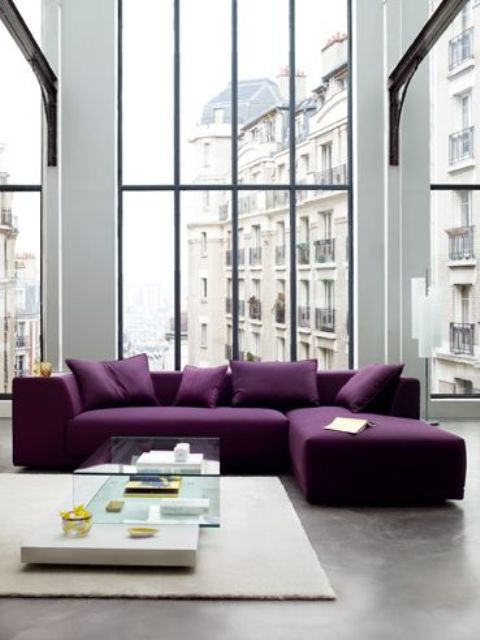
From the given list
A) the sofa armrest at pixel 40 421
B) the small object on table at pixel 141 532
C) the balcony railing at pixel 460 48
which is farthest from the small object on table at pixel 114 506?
the balcony railing at pixel 460 48

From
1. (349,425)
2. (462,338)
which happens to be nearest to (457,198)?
(462,338)

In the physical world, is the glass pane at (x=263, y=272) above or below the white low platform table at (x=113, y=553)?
above

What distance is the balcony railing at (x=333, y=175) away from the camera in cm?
857

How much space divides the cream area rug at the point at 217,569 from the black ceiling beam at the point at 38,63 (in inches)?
159

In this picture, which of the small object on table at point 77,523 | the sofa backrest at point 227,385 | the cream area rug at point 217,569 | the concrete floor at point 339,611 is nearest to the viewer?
the concrete floor at point 339,611

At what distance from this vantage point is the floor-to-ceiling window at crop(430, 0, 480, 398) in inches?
333

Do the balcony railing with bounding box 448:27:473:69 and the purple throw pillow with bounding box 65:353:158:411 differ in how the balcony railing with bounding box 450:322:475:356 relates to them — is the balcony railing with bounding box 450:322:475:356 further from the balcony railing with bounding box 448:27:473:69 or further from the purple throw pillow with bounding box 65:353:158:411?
the purple throw pillow with bounding box 65:353:158:411

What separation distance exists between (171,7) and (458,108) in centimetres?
349

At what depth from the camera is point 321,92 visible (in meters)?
8.64

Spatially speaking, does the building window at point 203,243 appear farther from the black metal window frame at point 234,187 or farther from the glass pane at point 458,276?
the glass pane at point 458,276

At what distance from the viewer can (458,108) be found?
8508 millimetres

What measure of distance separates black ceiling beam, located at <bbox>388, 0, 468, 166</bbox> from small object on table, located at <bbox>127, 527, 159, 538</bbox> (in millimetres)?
4855

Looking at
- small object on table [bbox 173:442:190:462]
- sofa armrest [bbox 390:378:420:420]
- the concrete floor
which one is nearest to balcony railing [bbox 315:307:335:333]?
sofa armrest [bbox 390:378:420:420]

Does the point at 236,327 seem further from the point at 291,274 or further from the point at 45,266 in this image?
the point at 45,266
